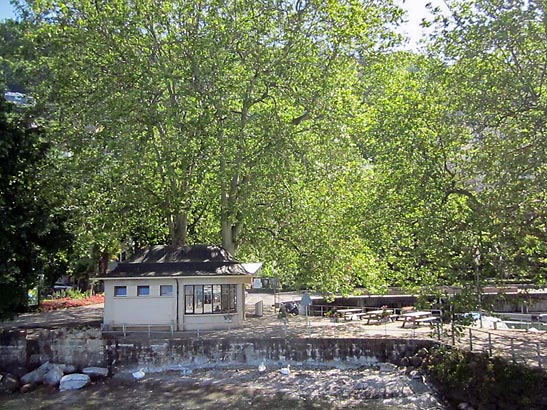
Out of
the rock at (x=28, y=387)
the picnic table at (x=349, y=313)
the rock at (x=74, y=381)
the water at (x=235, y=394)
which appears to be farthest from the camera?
the picnic table at (x=349, y=313)

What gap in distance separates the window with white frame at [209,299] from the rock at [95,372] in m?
4.78

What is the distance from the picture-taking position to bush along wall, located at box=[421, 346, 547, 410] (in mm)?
14703

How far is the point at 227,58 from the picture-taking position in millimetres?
23203

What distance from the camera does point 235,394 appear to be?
1844 cm

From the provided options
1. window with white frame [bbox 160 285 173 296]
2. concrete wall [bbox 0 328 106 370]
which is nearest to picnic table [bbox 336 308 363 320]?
window with white frame [bbox 160 285 173 296]

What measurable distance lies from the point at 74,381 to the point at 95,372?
1.14 meters

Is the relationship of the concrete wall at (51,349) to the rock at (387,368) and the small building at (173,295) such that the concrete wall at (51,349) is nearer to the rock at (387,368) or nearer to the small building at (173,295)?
the small building at (173,295)

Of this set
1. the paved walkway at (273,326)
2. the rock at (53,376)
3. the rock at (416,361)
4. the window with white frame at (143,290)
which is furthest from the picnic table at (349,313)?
the rock at (53,376)

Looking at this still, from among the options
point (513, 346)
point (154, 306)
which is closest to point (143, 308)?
point (154, 306)

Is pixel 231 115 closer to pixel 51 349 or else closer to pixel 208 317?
pixel 208 317

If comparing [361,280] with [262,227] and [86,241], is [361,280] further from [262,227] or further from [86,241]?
[86,241]

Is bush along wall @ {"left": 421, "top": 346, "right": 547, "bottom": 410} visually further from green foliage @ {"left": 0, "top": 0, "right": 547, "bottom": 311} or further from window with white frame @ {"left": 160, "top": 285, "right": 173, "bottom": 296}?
window with white frame @ {"left": 160, "top": 285, "right": 173, "bottom": 296}

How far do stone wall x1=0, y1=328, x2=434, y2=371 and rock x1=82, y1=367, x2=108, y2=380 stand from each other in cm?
40

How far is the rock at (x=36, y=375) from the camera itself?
20844 millimetres
